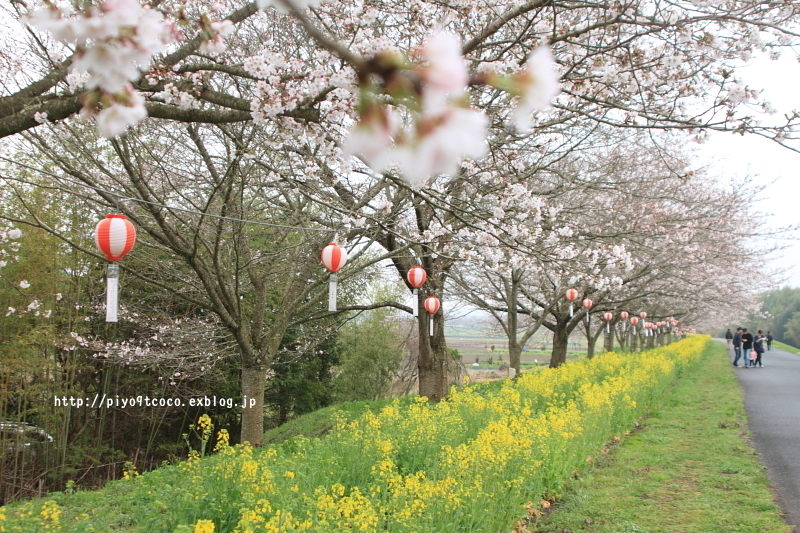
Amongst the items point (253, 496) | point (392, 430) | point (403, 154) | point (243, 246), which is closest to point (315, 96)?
point (253, 496)

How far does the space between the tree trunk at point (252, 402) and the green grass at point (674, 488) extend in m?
3.74

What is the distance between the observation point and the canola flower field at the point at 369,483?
114 inches

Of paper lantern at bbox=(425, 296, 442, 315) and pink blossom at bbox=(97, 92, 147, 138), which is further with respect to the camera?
paper lantern at bbox=(425, 296, 442, 315)

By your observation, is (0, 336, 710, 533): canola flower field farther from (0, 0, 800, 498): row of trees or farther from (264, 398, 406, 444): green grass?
(264, 398, 406, 444): green grass

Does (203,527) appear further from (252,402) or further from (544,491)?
Answer: (252,402)

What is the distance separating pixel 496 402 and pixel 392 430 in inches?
66.8

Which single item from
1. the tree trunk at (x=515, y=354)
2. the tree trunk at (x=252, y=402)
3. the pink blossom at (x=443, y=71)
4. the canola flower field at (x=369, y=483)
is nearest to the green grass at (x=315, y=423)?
the tree trunk at (x=515, y=354)

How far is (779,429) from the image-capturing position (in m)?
8.38

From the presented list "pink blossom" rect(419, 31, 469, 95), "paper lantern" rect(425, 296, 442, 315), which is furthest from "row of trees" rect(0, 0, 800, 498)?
"paper lantern" rect(425, 296, 442, 315)

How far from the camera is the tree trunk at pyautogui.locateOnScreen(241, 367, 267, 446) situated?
7.23 m

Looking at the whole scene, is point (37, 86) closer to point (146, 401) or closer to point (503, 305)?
point (146, 401)

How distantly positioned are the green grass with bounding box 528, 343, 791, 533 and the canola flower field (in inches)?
10.5

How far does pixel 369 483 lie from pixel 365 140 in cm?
376

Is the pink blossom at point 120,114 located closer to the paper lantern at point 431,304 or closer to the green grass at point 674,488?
the green grass at point 674,488
